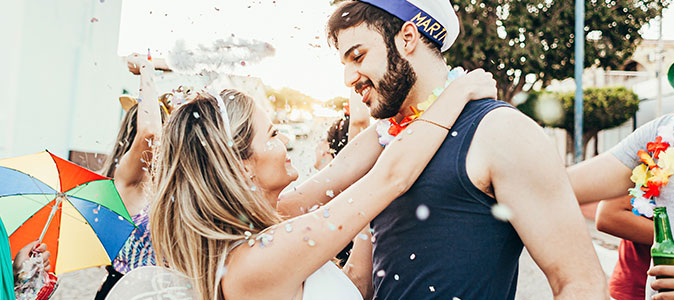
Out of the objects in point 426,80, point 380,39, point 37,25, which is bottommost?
point 426,80

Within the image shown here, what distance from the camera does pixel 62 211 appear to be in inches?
104

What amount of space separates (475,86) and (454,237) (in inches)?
22.7

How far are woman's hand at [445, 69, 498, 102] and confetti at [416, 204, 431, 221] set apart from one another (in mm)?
417

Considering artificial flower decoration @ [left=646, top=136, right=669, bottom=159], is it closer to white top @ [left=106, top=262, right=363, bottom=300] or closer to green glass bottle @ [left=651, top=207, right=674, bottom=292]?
green glass bottle @ [left=651, top=207, right=674, bottom=292]

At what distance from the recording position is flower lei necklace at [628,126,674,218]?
7.36 ft

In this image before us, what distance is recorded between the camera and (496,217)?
1683 mm

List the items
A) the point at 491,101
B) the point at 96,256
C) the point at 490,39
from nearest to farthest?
1. the point at 491,101
2. the point at 96,256
3. the point at 490,39

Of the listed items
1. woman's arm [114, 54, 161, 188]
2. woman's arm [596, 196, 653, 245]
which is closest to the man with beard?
woman's arm [596, 196, 653, 245]

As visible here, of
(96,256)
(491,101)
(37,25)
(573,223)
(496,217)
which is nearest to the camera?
(573,223)

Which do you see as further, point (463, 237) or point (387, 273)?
point (387, 273)

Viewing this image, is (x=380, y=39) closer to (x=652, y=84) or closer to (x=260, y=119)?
(x=260, y=119)

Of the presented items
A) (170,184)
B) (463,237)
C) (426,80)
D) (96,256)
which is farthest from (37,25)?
(463,237)

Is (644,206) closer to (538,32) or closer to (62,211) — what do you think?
(62,211)

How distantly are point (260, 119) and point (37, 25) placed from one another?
6.66 metres
